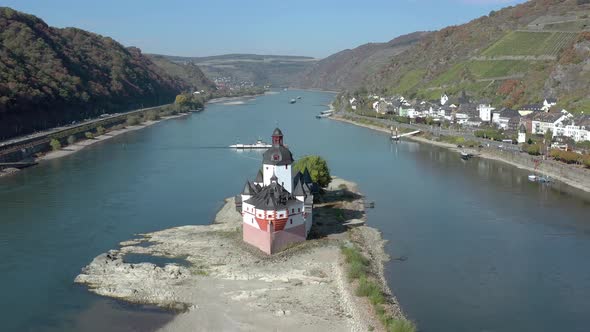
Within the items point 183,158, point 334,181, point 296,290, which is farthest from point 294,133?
point 296,290

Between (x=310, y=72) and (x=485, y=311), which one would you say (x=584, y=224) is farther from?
(x=310, y=72)

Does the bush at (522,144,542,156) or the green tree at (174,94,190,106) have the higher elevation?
the green tree at (174,94,190,106)

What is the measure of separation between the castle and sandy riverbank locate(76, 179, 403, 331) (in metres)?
0.33

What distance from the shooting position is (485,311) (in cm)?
1246

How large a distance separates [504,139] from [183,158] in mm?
18232

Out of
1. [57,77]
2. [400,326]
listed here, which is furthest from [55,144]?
[400,326]

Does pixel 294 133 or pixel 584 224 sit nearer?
pixel 584 224

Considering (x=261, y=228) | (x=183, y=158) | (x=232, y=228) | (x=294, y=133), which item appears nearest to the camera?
(x=261, y=228)


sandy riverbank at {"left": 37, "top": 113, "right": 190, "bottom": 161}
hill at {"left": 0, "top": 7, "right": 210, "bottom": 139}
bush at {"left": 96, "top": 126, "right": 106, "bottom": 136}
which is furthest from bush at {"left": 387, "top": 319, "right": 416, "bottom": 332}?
bush at {"left": 96, "top": 126, "right": 106, "bottom": 136}

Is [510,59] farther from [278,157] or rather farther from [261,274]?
Answer: [261,274]

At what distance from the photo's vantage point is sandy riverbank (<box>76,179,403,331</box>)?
11859 mm

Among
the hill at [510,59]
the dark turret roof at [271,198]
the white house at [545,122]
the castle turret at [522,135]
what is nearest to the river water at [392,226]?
the dark turret roof at [271,198]

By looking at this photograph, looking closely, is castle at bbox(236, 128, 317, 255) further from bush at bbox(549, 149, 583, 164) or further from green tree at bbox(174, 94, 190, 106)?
green tree at bbox(174, 94, 190, 106)

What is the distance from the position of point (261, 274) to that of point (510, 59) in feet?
146
